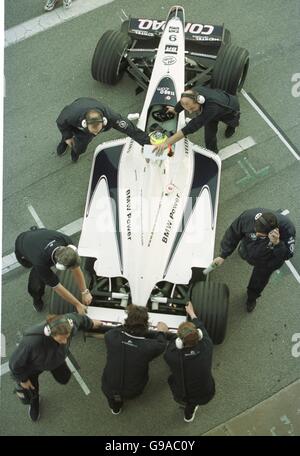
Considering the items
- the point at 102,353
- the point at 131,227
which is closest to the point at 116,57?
the point at 131,227

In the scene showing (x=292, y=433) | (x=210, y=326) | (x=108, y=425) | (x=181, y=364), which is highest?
(x=181, y=364)

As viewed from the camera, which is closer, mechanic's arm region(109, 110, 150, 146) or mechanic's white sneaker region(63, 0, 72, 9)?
mechanic's arm region(109, 110, 150, 146)

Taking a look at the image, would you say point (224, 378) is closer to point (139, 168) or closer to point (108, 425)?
point (108, 425)

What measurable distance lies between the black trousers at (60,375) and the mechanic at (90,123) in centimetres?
247

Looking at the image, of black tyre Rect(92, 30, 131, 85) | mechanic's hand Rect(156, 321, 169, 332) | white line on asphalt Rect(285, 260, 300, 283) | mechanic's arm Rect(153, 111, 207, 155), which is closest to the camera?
mechanic's hand Rect(156, 321, 169, 332)

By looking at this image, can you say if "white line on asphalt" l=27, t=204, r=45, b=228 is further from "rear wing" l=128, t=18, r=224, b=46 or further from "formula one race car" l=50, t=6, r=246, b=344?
"rear wing" l=128, t=18, r=224, b=46

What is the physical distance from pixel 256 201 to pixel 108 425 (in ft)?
10.6

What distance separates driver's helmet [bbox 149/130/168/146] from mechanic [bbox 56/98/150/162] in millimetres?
109

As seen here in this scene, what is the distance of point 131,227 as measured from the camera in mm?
7543

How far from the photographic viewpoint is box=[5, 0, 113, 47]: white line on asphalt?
10.1 metres

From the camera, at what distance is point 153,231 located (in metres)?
7.52
